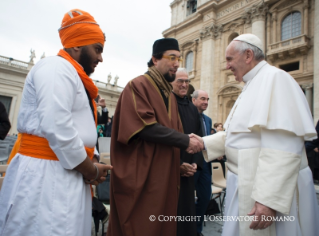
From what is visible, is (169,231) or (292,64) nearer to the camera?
(169,231)

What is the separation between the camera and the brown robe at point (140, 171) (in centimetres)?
165

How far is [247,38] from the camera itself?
1841 millimetres

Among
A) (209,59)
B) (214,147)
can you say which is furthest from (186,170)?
(209,59)

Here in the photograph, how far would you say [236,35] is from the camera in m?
16.9

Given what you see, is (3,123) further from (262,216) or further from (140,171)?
(262,216)

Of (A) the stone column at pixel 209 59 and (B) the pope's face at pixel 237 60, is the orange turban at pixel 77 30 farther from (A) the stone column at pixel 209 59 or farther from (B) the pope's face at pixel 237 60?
(A) the stone column at pixel 209 59

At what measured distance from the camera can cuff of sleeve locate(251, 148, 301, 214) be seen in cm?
130

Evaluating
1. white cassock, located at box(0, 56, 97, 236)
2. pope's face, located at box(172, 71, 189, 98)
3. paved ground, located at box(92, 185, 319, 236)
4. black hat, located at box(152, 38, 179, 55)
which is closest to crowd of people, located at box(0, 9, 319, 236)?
white cassock, located at box(0, 56, 97, 236)

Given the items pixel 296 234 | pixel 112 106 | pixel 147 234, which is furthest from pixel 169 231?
pixel 112 106

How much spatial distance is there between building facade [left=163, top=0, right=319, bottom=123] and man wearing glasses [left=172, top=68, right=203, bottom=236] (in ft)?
38.0

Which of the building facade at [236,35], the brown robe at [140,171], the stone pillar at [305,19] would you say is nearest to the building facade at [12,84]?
the building facade at [236,35]

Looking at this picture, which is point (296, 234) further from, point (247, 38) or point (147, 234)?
point (247, 38)

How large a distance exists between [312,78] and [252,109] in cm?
1389

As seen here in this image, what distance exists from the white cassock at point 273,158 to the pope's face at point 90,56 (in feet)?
4.06
